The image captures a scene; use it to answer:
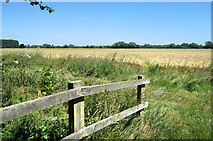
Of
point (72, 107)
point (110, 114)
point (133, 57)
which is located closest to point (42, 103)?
point (72, 107)

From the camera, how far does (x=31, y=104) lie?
1.83 meters

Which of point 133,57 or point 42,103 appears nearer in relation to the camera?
point 42,103

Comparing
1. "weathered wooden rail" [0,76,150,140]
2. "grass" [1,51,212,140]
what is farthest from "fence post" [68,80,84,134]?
"grass" [1,51,212,140]

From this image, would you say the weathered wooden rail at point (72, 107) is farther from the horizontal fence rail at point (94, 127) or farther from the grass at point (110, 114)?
the grass at point (110, 114)

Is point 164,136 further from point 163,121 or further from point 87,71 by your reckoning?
point 87,71

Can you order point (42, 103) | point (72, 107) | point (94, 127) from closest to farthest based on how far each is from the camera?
point (42, 103) < point (72, 107) < point (94, 127)

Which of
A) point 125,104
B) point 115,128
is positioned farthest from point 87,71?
point 115,128

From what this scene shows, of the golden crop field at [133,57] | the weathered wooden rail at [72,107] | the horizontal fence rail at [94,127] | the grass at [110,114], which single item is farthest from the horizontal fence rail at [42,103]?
the golden crop field at [133,57]

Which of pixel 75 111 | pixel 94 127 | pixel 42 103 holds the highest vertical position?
pixel 42 103

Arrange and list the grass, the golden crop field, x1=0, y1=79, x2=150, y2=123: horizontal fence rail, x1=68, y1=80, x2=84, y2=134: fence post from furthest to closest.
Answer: the golden crop field → the grass → x1=68, y1=80, x2=84, y2=134: fence post → x1=0, y1=79, x2=150, y2=123: horizontal fence rail

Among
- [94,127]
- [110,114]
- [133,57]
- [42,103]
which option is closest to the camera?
[42,103]

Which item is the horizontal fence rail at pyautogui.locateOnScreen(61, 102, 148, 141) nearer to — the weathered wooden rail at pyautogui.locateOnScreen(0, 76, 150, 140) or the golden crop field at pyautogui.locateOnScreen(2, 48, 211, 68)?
the weathered wooden rail at pyautogui.locateOnScreen(0, 76, 150, 140)

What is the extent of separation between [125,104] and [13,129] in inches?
87.9

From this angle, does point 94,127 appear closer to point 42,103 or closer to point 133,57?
point 42,103
